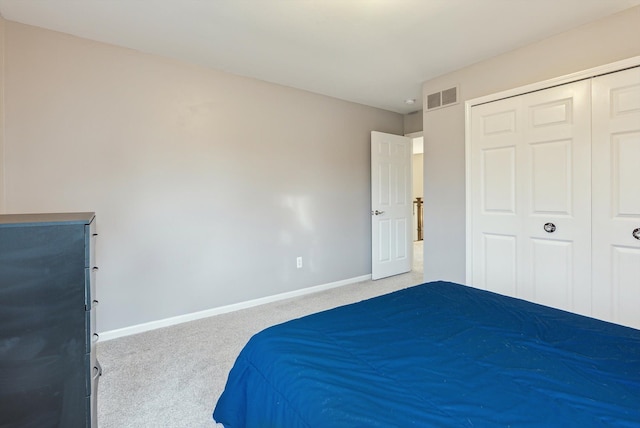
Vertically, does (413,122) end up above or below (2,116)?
above

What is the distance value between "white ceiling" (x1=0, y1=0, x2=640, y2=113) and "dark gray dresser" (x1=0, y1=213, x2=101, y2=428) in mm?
1718

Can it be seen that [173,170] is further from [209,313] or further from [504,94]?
[504,94]

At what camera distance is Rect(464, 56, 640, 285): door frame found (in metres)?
2.10

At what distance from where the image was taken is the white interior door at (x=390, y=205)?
416cm

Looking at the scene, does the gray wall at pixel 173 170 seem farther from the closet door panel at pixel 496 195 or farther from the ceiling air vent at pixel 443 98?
the closet door panel at pixel 496 195

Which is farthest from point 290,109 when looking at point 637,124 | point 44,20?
point 637,124

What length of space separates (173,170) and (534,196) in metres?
3.10

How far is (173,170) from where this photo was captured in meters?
2.81

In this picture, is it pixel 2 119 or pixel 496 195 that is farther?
pixel 496 195

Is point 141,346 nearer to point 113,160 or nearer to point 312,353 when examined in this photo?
point 113,160

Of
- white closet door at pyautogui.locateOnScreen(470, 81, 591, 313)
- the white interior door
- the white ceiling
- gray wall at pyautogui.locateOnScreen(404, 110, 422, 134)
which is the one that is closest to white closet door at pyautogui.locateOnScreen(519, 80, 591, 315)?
white closet door at pyautogui.locateOnScreen(470, 81, 591, 313)

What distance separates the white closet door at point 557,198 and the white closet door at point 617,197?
6cm

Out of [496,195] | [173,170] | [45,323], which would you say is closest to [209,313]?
[173,170]

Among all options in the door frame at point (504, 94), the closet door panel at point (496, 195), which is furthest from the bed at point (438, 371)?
the door frame at point (504, 94)
